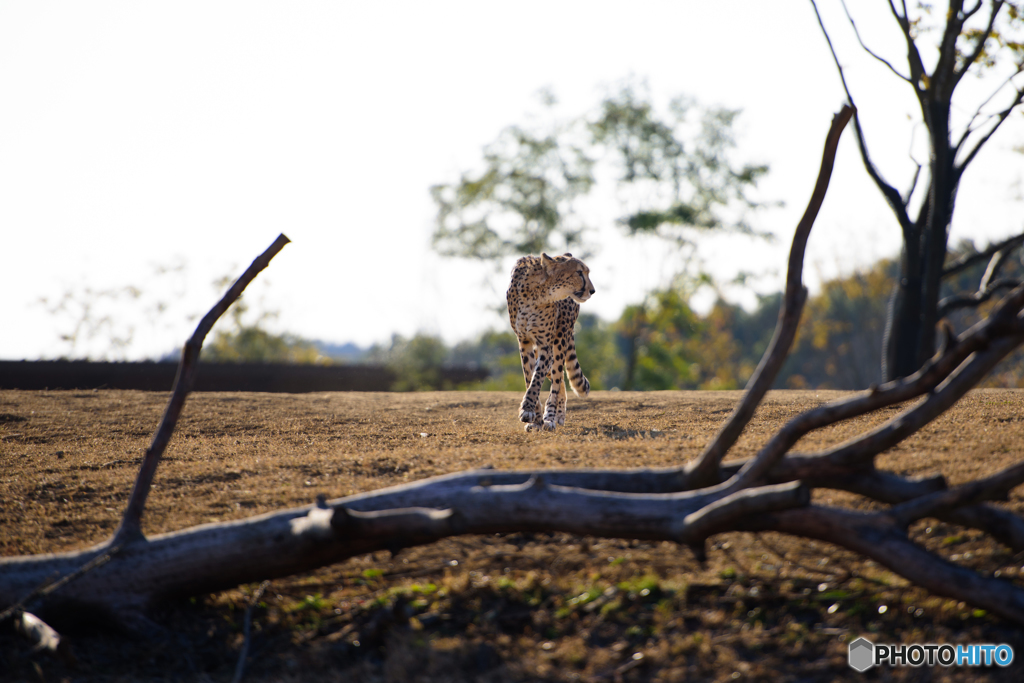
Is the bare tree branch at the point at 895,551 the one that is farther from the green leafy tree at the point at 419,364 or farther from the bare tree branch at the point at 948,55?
the green leafy tree at the point at 419,364

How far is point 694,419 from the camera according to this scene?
8.03 meters

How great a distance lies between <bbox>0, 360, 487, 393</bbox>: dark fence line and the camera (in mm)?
13336

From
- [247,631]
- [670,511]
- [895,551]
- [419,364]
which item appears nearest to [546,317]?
[670,511]

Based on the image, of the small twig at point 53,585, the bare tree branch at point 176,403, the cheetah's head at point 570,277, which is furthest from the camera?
the cheetah's head at point 570,277

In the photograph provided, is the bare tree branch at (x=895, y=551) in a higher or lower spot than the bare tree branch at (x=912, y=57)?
lower

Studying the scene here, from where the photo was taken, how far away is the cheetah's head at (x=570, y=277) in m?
8.25

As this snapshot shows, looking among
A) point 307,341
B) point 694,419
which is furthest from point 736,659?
point 307,341

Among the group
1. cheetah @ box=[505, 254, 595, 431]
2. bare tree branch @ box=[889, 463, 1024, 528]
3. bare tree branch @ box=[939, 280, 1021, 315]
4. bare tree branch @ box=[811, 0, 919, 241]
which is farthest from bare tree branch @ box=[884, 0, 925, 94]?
bare tree branch @ box=[889, 463, 1024, 528]

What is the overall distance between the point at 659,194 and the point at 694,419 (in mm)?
27910

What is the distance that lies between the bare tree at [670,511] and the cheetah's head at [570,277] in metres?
4.27

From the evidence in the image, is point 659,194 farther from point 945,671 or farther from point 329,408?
point 945,671

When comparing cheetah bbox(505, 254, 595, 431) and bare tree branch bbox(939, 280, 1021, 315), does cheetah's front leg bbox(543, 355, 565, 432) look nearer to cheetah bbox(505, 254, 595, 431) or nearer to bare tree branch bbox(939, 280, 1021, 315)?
cheetah bbox(505, 254, 595, 431)

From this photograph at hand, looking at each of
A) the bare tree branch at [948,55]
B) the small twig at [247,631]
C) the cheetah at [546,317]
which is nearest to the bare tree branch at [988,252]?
the bare tree branch at [948,55]

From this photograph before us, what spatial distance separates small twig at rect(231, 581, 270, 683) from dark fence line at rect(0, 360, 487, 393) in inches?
419
